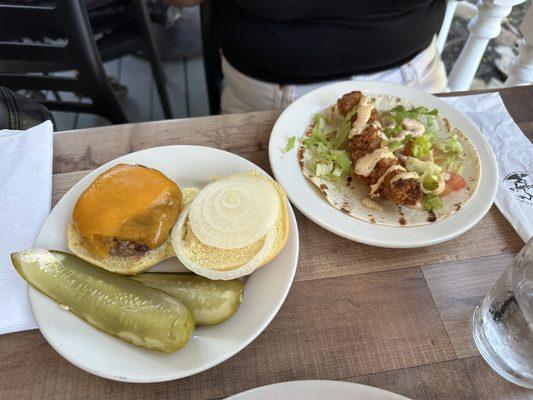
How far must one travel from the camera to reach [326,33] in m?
1.28

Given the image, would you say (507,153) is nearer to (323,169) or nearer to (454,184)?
(454,184)

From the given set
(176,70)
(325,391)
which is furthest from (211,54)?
(325,391)

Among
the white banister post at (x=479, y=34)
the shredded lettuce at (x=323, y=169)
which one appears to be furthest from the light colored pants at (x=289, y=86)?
the shredded lettuce at (x=323, y=169)

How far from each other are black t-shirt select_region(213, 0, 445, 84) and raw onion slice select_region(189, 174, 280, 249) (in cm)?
65

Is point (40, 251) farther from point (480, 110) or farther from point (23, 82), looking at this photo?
point (480, 110)

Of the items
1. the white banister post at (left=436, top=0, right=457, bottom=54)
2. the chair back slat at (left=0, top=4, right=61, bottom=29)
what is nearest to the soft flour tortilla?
the chair back slat at (left=0, top=4, right=61, bottom=29)

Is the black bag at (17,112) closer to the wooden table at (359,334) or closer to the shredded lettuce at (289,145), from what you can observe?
the wooden table at (359,334)

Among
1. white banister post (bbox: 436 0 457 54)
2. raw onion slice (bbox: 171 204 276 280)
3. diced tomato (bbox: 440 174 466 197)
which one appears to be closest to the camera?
raw onion slice (bbox: 171 204 276 280)

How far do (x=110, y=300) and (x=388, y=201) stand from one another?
603 mm

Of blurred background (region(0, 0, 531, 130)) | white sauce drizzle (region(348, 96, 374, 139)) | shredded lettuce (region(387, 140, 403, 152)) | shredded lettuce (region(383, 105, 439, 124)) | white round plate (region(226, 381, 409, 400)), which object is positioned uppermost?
white sauce drizzle (region(348, 96, 374, 139))

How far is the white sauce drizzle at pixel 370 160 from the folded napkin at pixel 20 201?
0.66 metres

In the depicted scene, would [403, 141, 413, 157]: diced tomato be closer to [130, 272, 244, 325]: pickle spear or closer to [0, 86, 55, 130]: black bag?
[130, 272, 244, 325]: pickle spear

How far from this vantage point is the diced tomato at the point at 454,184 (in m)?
0.94

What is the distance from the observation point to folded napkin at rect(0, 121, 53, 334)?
2.35 feet
